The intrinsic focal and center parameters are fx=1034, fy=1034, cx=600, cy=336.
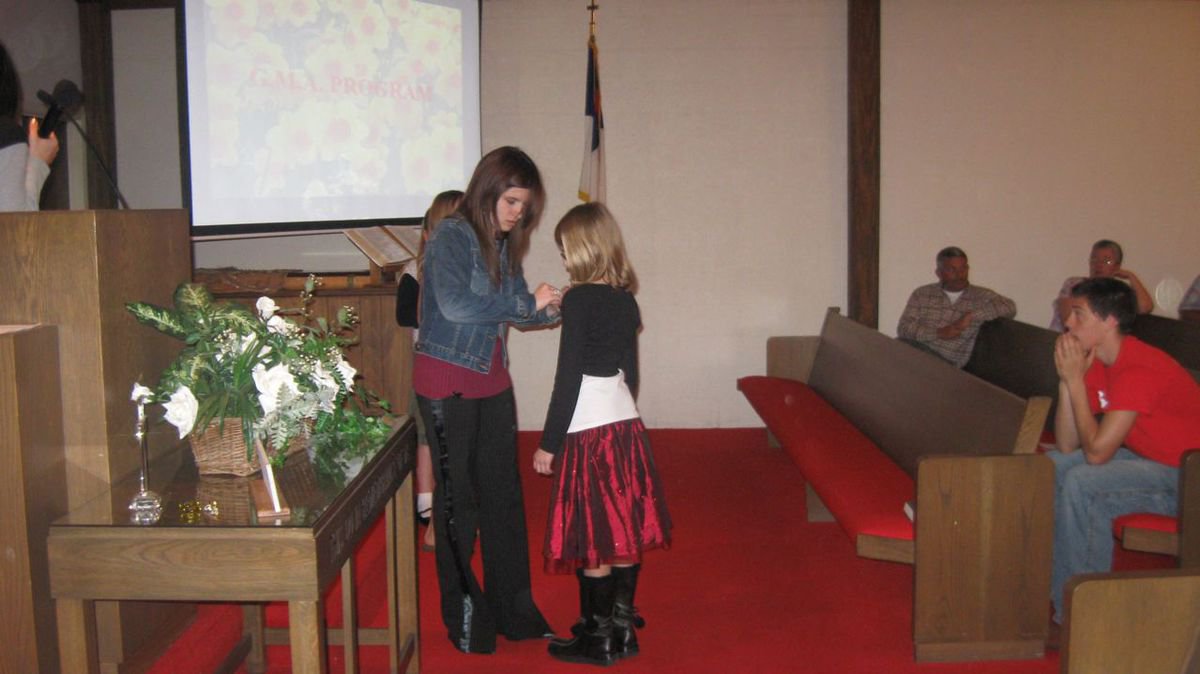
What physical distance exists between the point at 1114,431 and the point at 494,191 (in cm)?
221

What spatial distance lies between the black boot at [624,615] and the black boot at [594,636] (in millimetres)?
25

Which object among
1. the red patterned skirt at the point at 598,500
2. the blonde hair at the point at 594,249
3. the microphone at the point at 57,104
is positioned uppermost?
the microphone at the point at 57,104

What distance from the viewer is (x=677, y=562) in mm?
4395

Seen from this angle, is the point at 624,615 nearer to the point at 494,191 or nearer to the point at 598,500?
the point at 598,500

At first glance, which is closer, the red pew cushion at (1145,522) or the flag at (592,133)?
the red pew cushion at (1145,522)

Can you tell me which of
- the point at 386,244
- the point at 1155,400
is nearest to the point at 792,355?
the point at 386,244

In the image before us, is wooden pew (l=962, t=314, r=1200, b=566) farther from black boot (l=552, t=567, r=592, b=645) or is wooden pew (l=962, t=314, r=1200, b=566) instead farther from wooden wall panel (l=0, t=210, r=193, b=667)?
wooden wall panel (l=0, t=210, r=193, b=667)

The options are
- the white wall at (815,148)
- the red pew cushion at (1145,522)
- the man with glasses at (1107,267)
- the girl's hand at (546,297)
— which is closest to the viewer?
the girl's hand at (546,297)

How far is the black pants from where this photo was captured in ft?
10.7

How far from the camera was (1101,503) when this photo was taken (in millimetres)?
3484

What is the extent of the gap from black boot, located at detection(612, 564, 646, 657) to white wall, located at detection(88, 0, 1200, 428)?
3960mm

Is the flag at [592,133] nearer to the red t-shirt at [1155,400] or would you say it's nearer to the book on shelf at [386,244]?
the book on shelf at [386,244]

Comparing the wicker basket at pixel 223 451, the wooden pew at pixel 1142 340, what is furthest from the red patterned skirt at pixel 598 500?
the wooden pew at pixel 1142 340

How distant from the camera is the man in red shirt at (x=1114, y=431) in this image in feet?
11.4
